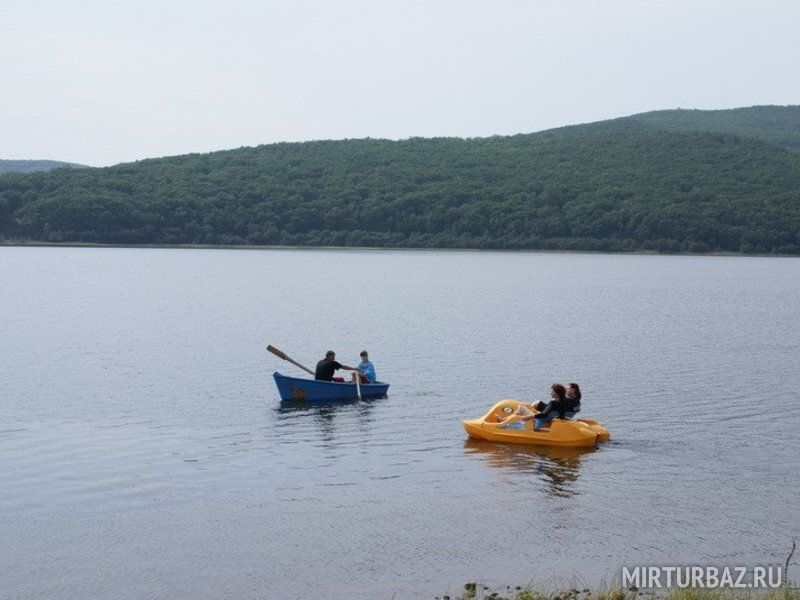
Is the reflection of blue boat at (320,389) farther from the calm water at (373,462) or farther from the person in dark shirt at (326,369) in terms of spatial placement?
the calm water at (373,462)

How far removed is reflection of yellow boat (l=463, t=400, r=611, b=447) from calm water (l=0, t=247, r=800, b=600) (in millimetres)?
491

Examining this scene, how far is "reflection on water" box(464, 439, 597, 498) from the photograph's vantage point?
18547 mm

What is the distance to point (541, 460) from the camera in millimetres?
20500

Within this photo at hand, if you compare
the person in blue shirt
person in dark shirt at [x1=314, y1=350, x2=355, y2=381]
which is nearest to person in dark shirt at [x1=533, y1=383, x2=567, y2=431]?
the person in blue shirt

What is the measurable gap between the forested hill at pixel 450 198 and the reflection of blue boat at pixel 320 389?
106m

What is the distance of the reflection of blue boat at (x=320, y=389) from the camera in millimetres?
26531

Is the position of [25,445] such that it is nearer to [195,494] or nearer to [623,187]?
[195,494]

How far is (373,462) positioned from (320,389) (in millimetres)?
7432

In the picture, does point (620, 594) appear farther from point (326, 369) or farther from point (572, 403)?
point (326, 369)

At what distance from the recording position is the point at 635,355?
37.8 metres

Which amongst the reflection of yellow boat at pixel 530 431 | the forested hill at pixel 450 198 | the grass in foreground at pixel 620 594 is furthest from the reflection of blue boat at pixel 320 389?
the forested hill at pixel 450 198

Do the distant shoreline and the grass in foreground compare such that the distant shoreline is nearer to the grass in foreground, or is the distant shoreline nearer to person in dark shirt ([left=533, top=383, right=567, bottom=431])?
person in dark shirt ([left=533, top=383, right=567, bottom=431])

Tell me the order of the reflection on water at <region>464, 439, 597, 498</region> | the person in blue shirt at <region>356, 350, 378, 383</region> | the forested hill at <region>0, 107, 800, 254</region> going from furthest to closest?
the forested hill at <region>0, 107, 800, 254</region>, the person in blue shirt at <region>356, 350, 378, 383</region>, the reflection on water at <region>464, 439, 597, 498</region>

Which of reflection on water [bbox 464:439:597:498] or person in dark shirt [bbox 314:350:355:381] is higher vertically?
person in dark shirt [bbox 314:350:355:381]
